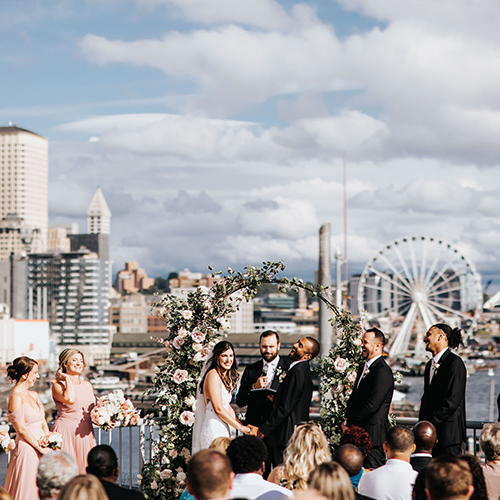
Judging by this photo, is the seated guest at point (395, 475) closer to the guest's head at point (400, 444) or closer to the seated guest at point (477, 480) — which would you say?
the guest's head at point (400, 444)

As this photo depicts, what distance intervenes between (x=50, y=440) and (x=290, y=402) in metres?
2.19

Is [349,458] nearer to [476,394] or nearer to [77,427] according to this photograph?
[77,427]

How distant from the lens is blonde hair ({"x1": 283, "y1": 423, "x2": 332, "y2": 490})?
4844mm

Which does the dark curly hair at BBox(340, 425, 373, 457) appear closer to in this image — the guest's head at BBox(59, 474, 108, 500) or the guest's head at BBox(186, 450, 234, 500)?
the guest's head at BBox(186, 450, 234, 500)

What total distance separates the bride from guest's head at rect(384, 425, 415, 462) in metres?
1.72

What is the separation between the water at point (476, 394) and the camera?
207 feet

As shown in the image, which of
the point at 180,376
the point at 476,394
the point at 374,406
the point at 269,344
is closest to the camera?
the point at 374,406

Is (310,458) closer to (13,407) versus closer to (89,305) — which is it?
(13,407)

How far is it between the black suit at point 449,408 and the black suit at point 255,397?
4.65ft

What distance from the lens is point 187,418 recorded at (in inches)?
298

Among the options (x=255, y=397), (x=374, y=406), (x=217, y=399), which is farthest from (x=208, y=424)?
(x=374, y=406)

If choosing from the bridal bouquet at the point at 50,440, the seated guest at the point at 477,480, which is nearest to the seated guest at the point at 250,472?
the seated guest at the point at 477,480

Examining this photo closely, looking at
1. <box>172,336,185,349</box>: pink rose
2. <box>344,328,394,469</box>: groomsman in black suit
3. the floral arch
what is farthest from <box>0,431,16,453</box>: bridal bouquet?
<box>344,328,394,469</box>: groomsman in black suit

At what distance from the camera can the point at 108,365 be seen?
4801 inches
